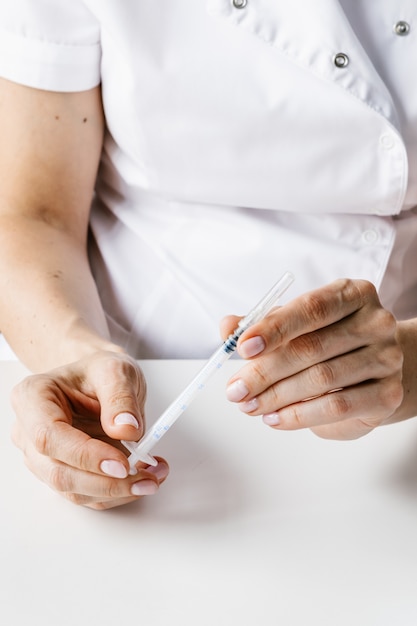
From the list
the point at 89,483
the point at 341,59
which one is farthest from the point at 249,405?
the point at 341,59

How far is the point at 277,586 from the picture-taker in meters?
0.60

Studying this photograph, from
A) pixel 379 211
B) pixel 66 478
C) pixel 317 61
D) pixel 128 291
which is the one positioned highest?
pixel 317 61

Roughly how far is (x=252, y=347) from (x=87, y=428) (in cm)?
18

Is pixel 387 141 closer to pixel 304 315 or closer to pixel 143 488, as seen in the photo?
pixel 304 315

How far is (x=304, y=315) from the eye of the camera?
0.63 meters

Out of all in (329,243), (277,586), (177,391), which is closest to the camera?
(277,586)

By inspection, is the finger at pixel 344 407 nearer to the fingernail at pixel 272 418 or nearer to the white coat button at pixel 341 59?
the fingernail at pixel 272 418

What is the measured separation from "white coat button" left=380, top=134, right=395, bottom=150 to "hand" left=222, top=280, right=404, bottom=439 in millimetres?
253

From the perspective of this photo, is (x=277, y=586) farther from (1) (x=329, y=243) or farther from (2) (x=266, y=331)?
(1) (x=329, y=243)

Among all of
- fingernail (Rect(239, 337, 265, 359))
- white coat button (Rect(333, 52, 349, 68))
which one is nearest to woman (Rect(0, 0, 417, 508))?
white coat button (Rect(333, 52, 349, 68))

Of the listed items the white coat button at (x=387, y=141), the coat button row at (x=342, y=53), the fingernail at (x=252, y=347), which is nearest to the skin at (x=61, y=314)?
the fingernail at (x=252, y=347)

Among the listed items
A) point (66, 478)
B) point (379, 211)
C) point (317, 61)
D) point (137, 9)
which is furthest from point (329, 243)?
point (66, 478)

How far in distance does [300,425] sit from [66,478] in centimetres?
18

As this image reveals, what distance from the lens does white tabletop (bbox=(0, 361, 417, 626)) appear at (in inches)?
23.0
